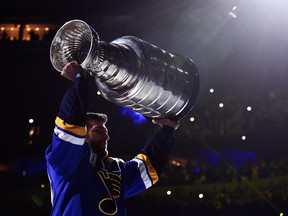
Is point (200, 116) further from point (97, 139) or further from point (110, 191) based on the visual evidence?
point (110, 191)

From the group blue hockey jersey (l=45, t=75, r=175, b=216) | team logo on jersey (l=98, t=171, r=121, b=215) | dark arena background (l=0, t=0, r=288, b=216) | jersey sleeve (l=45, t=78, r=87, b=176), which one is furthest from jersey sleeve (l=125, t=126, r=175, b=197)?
dark arena background (l=0, t=0, r=288, b=216)

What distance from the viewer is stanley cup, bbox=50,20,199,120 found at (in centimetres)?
230

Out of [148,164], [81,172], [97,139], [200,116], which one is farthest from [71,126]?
[200,116]

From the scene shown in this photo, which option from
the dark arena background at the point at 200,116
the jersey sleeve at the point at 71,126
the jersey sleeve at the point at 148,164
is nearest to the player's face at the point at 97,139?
the jersey sleeve at the point at 148,164

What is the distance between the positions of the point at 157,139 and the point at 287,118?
957 centimetres

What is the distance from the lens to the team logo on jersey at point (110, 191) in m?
2.55

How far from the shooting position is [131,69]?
94.2 inches

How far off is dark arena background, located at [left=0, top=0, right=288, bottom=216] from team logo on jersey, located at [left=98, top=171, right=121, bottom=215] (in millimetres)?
7488

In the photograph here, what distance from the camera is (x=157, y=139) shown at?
10.00 feet

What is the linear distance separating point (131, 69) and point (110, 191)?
0.74m

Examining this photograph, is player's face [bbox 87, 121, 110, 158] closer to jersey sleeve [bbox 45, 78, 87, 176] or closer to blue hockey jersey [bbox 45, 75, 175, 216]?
blue hockey jersey [bbox 45, 75, 175, 216]

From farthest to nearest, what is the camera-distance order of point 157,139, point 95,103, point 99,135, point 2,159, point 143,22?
point 143,22 → point 95,103 → point 2,159 → point 157,139 → point 99,135

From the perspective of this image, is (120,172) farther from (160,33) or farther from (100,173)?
(160,33)

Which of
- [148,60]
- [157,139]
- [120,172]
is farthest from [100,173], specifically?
[148,60]
